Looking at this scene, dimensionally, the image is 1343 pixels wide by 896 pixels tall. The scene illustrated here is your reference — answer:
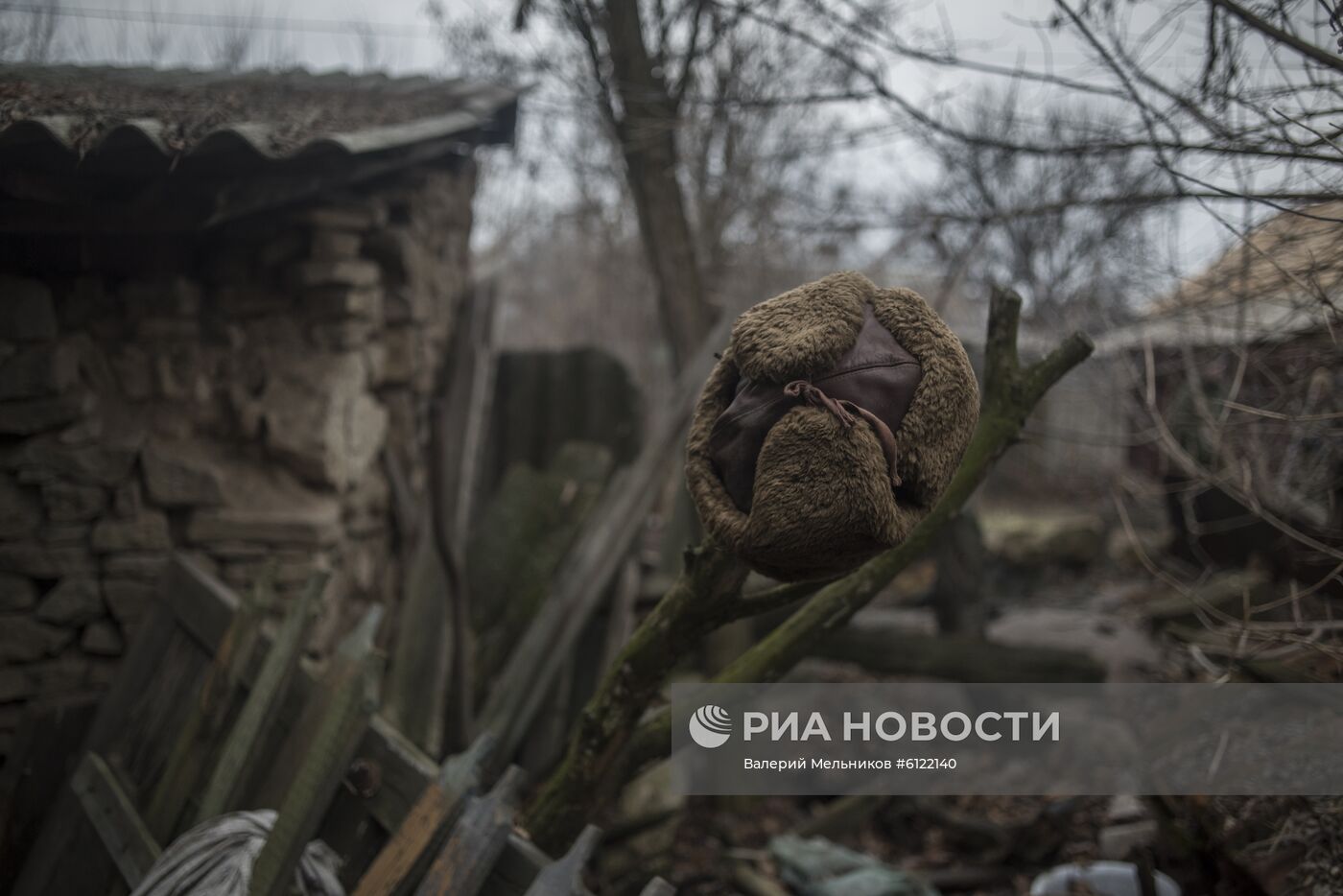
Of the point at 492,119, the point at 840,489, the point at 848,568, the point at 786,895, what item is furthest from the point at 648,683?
the point at 492,119

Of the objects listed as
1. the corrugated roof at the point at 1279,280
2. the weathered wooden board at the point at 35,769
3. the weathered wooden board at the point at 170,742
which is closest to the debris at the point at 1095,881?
the corrugated roof at the point at 1279,280

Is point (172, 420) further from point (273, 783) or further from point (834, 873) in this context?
point (834, 873)

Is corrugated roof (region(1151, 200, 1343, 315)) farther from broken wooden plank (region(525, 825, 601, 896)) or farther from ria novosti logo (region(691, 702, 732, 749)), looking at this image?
broken wooden plank (region(525, 825, 601, 896))

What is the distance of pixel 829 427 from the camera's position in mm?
1339

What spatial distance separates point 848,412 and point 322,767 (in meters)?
1.50

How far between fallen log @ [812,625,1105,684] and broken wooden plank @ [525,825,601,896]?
2928mm

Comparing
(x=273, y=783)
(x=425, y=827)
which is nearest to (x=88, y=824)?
(x=273, y=783)

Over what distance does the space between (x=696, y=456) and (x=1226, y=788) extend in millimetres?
2334

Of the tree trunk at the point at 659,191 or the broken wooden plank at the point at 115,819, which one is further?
A: the tree trunk at the point at 659,191

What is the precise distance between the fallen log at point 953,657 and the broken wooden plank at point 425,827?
9.50ft

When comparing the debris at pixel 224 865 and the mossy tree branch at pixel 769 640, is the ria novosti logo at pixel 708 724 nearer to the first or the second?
the mossy tree branch at pixel 769 640

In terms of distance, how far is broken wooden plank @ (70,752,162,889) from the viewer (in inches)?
96.7

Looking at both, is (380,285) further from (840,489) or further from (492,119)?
(840,489)

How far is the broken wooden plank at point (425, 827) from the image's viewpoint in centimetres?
201
